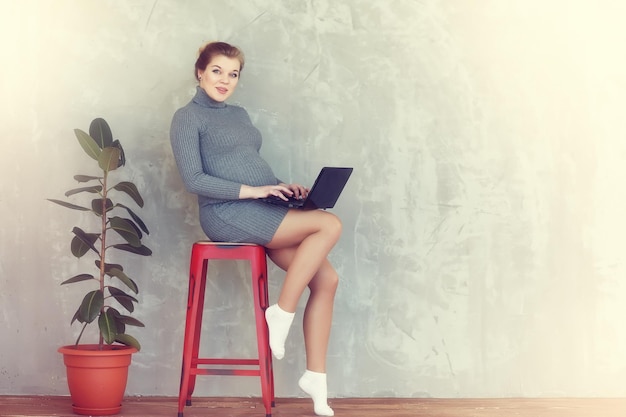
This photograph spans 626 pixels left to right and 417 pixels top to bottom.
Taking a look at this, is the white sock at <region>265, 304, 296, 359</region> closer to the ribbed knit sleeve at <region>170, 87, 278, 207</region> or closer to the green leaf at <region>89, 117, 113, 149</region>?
the ribbed knit sleeve at <region>170, 87, 278, 207</region>

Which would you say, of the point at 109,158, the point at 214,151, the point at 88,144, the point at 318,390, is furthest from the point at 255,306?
the point at 88,144

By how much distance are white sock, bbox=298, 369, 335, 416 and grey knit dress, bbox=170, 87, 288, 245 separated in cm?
55

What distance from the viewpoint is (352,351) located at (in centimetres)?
394

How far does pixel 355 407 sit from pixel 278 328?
0.58 metres

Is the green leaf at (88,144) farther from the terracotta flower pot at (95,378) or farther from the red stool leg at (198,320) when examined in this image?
the terracotta flower pot at (95,378)

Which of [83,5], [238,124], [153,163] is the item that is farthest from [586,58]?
[83,5]

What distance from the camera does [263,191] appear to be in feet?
11.1

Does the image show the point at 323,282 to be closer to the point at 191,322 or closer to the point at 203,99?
the point at 191,322

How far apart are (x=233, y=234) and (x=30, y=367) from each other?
Answer: 1156 mm

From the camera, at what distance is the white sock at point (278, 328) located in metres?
3.30

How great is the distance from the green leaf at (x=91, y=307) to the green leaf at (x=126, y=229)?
239 millimetres

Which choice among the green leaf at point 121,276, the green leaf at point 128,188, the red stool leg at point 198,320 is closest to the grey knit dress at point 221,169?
the red stool leg at point 198,320

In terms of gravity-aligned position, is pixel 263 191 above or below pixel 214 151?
below

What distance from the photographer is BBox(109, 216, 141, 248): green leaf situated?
3.45 metres
